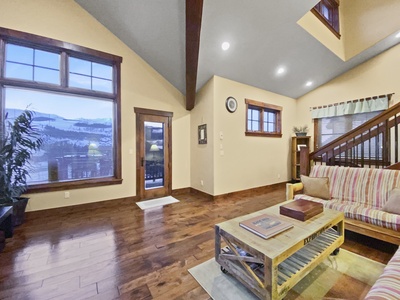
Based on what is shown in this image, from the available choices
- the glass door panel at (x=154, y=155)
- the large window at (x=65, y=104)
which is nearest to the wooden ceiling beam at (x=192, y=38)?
the glass door panel at (x=154, y=155)

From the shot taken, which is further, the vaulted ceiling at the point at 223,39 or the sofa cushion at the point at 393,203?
the vaulted ceiling at the point at 223,39

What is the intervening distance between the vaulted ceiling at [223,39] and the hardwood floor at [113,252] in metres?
2.85

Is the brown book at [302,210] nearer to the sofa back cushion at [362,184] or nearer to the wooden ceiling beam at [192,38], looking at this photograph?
the sofa back cushion at [362,184]

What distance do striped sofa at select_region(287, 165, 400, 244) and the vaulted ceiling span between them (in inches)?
103

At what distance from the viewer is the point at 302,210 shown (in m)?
1.71

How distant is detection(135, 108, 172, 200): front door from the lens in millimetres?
4121

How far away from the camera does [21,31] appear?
2.97 meters

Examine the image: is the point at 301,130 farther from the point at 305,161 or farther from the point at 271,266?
the point at 271,266

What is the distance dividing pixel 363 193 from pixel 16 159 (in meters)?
5.03

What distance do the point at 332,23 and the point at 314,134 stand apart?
9.28ft

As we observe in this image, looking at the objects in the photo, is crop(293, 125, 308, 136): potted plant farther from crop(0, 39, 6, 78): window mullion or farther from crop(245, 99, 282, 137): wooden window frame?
crop(0, 39, 6, 78): window mullion

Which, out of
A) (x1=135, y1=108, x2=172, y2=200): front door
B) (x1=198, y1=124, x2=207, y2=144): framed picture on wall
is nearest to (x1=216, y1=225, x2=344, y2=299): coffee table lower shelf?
(x1=198, y1=124, x2=207, y2=144): framed picture on wall

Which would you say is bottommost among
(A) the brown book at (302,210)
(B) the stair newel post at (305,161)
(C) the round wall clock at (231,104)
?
(A) the brown book at (302,210)

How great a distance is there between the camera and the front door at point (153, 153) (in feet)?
13.5
